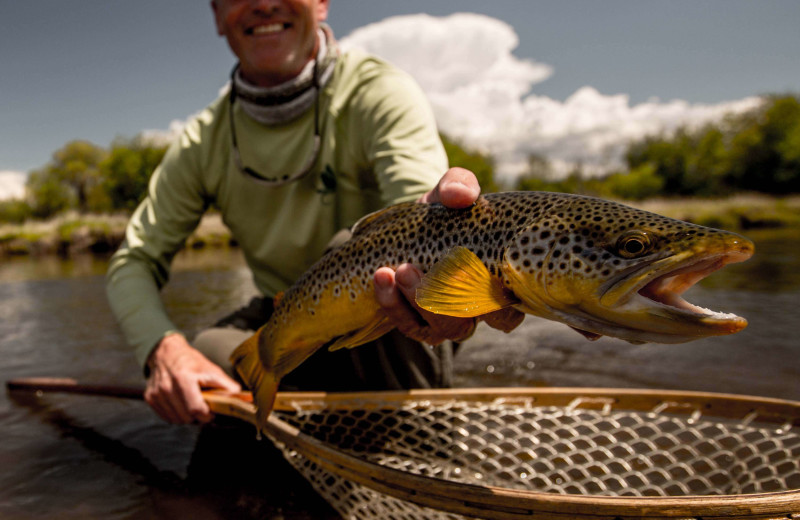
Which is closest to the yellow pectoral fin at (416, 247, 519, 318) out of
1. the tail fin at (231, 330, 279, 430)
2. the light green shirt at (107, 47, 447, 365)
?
the tail fin at (231, 330, 279, 430)

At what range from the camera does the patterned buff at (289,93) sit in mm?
3262

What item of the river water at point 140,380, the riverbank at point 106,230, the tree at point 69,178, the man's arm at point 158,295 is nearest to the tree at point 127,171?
the riverbank at point 106,230

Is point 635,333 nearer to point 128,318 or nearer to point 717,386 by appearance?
point 128,318

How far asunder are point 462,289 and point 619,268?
0.45 meters

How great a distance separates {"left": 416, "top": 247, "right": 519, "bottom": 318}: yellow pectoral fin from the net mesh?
1117mm

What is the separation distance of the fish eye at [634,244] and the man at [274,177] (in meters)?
1.44

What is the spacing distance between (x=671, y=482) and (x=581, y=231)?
5.63 feet

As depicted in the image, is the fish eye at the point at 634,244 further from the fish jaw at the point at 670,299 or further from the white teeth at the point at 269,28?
the white teeth at the point at 269,28

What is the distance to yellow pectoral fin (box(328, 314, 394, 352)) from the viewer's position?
1.99m

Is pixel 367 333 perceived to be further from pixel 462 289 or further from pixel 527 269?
pixel 527 269

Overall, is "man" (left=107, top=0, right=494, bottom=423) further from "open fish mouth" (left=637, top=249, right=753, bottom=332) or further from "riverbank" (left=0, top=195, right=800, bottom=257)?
"riverbank" (left=0, top=195, right=800, bottom=257)

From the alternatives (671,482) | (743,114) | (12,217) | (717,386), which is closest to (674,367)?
(717,386)

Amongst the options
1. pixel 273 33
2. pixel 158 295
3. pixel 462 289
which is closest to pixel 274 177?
pixel 273 33

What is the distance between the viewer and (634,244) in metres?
1.34
